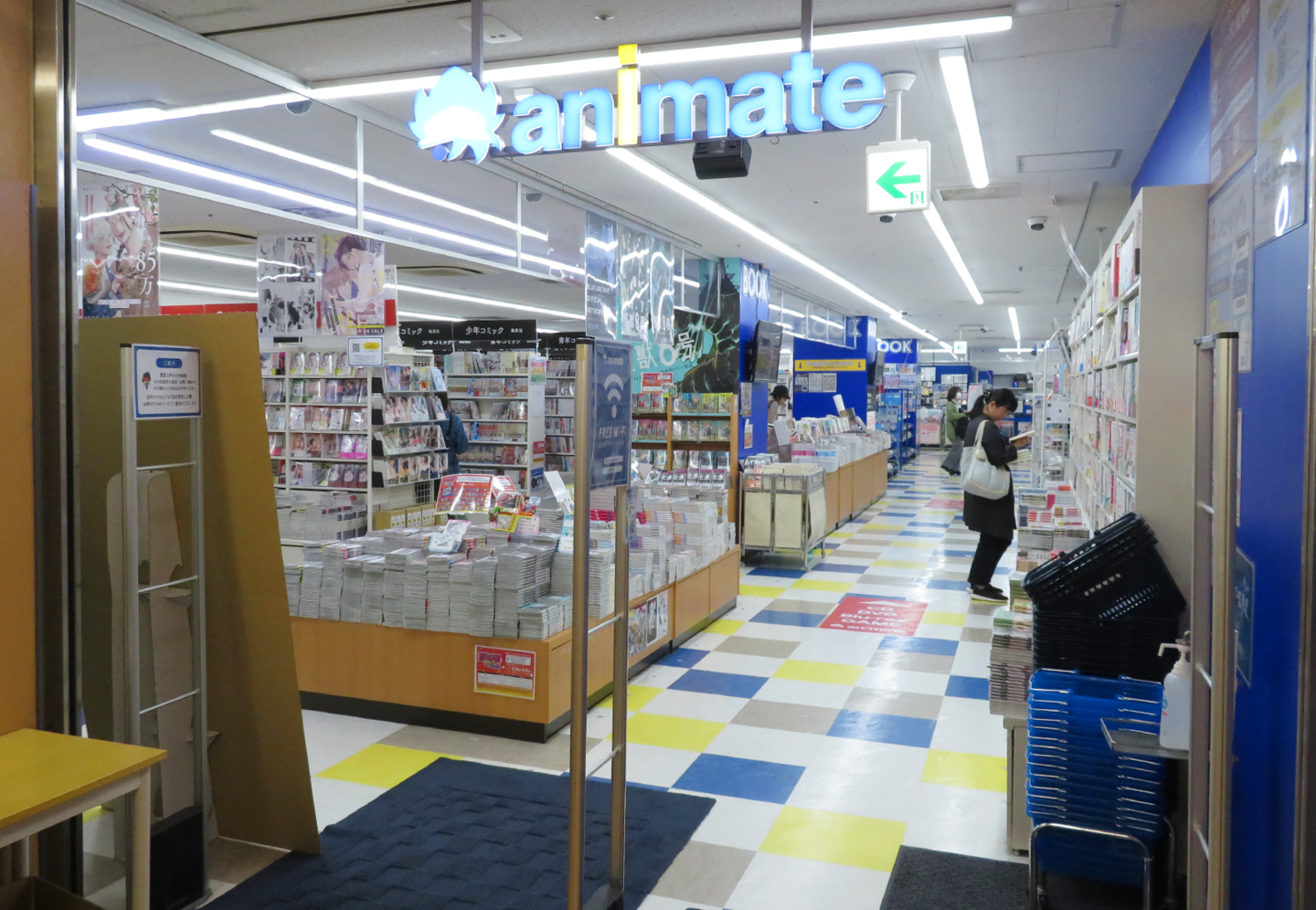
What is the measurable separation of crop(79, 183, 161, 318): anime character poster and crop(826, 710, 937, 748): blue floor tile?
429 cm

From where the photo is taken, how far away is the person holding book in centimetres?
715

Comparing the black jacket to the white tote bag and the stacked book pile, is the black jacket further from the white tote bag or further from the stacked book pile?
the stacked book pile

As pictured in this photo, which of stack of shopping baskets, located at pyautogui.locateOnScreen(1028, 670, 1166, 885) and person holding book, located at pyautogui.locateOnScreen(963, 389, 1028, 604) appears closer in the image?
stack of shopping baskets, located at pyautogui.locateOnScreen(1028, 670, 1166, 885)

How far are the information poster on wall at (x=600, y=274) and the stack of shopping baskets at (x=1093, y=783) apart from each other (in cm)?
647

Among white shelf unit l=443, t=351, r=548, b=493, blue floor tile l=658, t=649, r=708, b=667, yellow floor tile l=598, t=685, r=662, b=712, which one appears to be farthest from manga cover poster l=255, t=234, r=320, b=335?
yellow floor tile l=598, t=685, r=662, b=712

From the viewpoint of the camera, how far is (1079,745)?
3033 mm

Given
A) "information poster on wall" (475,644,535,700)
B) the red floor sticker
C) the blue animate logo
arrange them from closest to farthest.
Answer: the blue animate logo → "information poster on wall" (475,644,535,700) → the red floor sticker

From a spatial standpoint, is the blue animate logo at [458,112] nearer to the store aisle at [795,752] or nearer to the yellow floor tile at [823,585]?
the store aisle at [795,752]

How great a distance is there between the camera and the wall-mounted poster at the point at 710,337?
11961 millimetres

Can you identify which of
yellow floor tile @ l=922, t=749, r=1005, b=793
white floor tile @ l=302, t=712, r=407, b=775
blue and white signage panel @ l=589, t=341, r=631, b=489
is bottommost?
yellow floor tile @ l=922, t=749, r=1005, b=793

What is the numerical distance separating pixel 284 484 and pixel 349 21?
5048 mm

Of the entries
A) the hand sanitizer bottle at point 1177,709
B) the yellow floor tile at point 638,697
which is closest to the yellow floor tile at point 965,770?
the yellow floor tile at point 638,697

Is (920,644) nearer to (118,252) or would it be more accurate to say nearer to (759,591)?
(759,591)

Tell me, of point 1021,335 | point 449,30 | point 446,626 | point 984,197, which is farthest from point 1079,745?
point 1021,335
